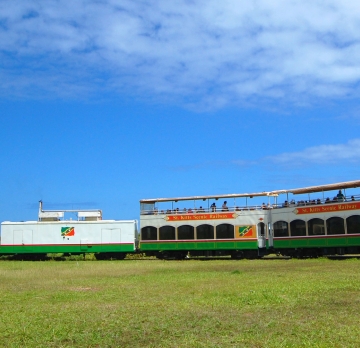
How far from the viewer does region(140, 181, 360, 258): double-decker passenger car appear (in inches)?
1179

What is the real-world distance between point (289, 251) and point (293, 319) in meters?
23.3

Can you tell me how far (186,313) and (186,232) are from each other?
24596 millimetres

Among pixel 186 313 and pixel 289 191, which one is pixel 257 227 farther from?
pixel 186 313

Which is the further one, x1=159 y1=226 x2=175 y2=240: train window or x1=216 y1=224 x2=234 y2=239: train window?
x1=159 y1=226 x2=175 y2=240: train window

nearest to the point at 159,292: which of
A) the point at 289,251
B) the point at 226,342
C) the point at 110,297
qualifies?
the point at 110,297

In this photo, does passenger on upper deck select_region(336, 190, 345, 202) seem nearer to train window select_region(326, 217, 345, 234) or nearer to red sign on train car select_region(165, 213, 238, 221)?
train window select_region(326, 217, 345, 234)

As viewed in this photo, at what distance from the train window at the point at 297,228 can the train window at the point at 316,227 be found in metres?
0.42

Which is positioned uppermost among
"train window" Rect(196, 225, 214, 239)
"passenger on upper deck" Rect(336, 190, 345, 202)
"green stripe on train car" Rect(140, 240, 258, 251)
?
"passenger on upper deck" Rect(336, 190, 345, 202)

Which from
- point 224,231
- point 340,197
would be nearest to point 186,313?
point 340,197

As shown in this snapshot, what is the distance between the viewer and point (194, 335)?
8.66 meters

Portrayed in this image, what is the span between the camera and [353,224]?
2911 centimetres

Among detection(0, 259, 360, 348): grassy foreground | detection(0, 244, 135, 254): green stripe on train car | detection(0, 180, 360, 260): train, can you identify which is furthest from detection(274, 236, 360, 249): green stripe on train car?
Answer: detection(0, 259, 360, 348): grassy foreground

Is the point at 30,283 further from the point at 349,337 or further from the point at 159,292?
the point at 349,337

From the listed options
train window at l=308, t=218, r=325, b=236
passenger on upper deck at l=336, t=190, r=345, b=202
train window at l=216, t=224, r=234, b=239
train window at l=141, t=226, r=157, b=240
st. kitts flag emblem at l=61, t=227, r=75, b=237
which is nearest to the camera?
passenger on upper deck at l=336, t=190, r=345, b=202
